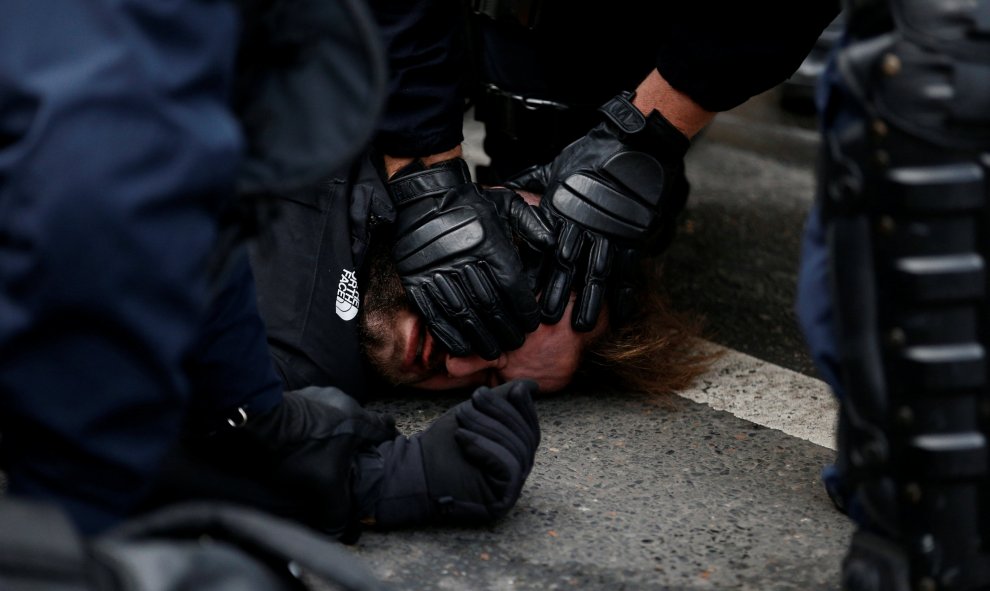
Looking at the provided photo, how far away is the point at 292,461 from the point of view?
1.36 metres

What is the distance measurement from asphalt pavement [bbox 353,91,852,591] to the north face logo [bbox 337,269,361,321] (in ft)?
0.68

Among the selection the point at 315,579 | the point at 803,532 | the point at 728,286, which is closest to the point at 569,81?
the point at 728,286

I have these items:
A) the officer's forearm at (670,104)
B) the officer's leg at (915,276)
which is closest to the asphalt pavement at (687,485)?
the officer's leg at (915,276)

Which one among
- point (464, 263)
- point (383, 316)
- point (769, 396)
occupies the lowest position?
point (769, 396)

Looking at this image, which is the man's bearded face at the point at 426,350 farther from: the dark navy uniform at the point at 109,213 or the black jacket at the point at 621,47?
the dark navy uniform at the point at 109,213

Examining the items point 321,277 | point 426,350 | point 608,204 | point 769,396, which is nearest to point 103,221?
point 321,277

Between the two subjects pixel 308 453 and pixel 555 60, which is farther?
pixel 555 60

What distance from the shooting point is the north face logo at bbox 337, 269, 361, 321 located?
5.69ft

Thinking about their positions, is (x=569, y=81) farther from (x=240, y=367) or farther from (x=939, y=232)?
(x=939, y=232)

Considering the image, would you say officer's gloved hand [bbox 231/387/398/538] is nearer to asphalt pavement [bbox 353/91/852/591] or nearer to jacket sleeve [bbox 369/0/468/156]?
asphalt pavement [bbox 353/91/852/591]

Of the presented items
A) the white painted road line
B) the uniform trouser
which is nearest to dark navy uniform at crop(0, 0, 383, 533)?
the uniform trouser

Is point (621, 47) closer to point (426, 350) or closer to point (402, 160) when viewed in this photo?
point (402, 160)

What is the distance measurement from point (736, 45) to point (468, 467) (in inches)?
32.3

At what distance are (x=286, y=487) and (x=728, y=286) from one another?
1340 millimetres
